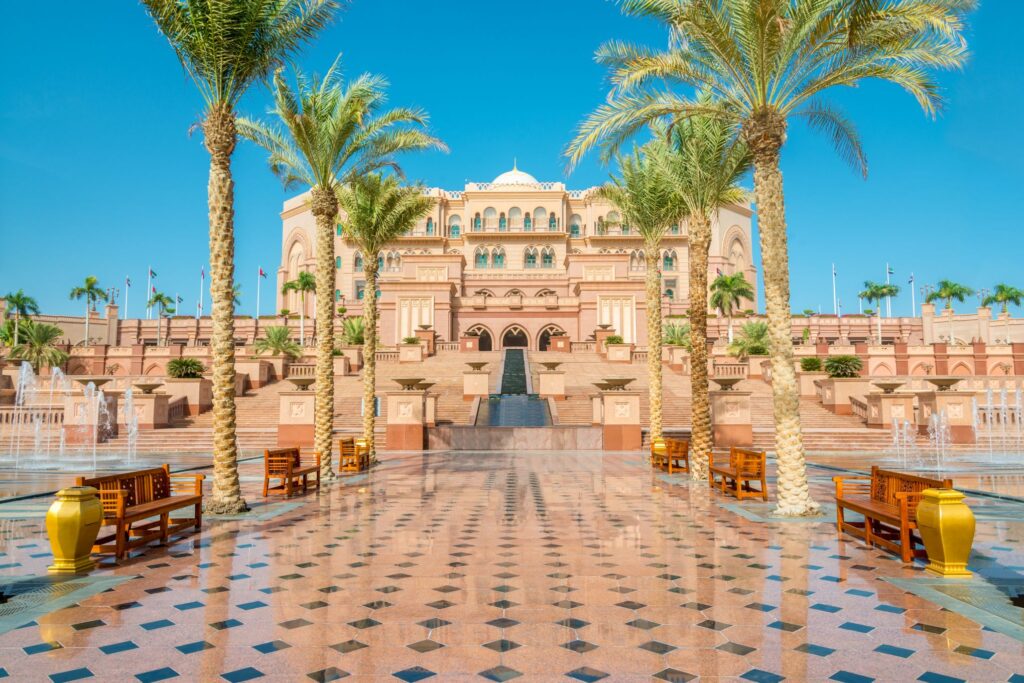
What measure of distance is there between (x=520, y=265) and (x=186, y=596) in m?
65.7

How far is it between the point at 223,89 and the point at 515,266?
59.8 meters

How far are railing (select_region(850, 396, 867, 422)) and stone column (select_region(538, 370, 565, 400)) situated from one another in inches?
463

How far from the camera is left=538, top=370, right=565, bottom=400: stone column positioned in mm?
29734

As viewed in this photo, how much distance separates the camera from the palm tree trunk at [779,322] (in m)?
10.9

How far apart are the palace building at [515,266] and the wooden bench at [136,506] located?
3618 cm

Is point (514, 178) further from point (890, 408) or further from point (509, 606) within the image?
point (509, 606)

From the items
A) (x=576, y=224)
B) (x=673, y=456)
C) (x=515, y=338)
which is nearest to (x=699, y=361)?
(x=673, y=456)

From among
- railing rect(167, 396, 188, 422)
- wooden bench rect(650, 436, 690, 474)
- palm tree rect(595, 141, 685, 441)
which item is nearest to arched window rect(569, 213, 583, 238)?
railing rect(167, 396, 188, 422)

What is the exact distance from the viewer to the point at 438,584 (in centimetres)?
694

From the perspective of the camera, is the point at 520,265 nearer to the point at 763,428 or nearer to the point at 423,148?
the point at 763,428

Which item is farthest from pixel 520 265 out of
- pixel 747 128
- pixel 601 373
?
pixel 747 128

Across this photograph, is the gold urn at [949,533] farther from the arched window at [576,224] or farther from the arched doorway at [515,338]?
the arched window at [576,224]

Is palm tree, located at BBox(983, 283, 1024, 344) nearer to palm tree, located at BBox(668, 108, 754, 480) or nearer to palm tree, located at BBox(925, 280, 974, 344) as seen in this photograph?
palm tree, located at BBox(925, 280, 974, 344)

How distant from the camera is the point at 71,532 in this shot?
739 cm
